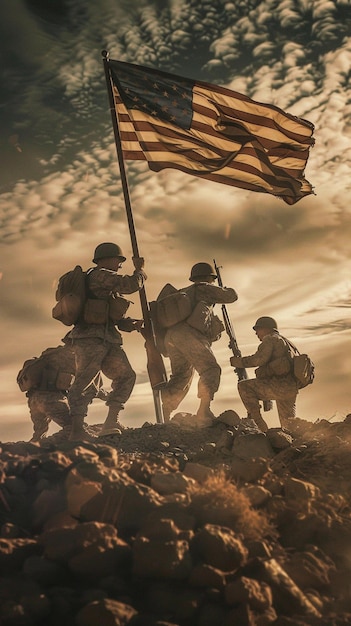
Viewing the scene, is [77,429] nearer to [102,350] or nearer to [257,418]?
[102,350]

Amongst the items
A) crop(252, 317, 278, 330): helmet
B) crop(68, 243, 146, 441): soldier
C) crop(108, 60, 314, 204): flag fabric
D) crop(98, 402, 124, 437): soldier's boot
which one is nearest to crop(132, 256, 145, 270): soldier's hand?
crop(68, 243, 146, 441): soldier

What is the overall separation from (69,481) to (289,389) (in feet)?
19.7

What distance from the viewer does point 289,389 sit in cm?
924

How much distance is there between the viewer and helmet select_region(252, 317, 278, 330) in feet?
31.7

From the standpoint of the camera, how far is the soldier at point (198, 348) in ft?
28.1

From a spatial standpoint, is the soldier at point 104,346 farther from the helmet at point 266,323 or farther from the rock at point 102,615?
the rock at point 102,615

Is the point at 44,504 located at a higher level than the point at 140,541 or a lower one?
higher

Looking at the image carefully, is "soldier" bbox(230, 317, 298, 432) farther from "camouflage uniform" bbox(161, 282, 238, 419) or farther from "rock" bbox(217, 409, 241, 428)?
"rock" bbox(217, 409, 241, 428)

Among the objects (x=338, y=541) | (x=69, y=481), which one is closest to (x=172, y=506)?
(x=69, y=481)

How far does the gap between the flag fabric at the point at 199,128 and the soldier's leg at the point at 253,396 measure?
3366 millimetres

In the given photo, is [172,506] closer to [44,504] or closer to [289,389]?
[44,504]

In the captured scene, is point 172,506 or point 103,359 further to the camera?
point 103,359

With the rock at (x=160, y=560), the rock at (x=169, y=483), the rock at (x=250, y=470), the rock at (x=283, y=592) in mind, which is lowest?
the rock at (x=283, y=592)

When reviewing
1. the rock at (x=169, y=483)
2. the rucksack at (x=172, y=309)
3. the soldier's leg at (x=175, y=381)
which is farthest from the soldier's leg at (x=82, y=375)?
the rock at (x=169, y=483)
